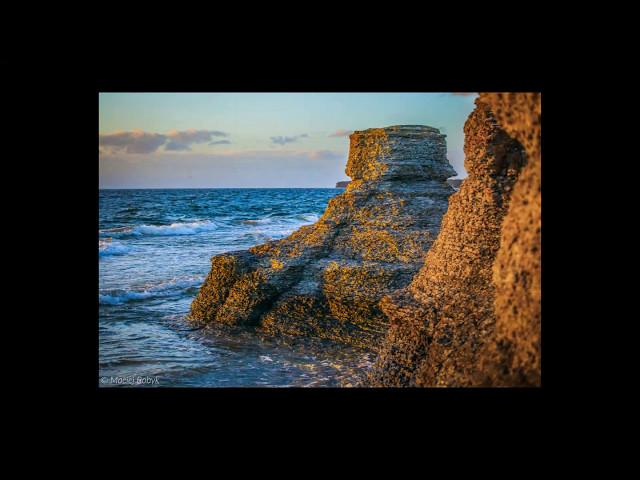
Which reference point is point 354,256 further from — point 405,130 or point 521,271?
point 521,271

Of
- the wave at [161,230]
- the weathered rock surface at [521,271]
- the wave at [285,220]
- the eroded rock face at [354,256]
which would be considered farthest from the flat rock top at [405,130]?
the wave at [285,220]

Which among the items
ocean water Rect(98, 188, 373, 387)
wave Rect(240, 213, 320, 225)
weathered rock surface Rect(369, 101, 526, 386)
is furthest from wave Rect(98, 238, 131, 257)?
weathered rock surface Rect(369, 101, 526, 386)

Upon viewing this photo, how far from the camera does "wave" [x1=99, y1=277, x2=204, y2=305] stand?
13156mm

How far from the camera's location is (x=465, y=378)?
514 centimetres

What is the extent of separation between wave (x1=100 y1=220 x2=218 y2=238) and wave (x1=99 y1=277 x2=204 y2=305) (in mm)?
11381

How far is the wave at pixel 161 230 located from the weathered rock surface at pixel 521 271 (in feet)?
74.0

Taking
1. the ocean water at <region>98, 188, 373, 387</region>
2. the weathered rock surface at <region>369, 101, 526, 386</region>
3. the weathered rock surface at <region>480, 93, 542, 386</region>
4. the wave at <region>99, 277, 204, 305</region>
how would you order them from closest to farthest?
the weathered rock surface at <region>480, 93, 542, 386</region>, the weathered rock surface at <region>369, 101, 526, 386</region>, the ocean water at <region>98, 188, 373, 387</region>, the wave at <region>99, 277, 204, 305</region>

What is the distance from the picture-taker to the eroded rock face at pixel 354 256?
9789mm

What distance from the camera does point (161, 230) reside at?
26.7 meters

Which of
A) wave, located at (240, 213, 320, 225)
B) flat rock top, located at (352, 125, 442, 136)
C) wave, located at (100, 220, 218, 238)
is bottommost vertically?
wave, located at (100, 220, 218, 238)

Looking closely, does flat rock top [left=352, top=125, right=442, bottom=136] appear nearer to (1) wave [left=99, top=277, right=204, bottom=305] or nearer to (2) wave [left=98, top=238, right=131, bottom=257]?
(1) wave [left=99, top=277, right=204, bottom=305]
